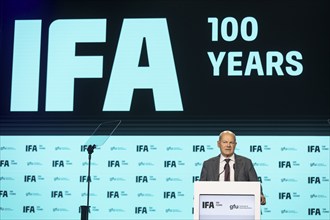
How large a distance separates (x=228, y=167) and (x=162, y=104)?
9.20 ft

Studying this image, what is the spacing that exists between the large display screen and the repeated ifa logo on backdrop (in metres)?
0.01

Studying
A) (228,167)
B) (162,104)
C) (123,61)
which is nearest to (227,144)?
(228,167)

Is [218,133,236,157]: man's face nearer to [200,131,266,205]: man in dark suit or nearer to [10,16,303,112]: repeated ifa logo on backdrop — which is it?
[200,131,266,205]: man in dark suit

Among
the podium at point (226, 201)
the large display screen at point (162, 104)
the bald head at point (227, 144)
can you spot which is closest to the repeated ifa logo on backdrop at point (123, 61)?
the large display screen at point (162, 104)

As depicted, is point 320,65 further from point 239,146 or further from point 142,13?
point 142,13

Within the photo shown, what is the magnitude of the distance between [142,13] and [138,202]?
2391 mm

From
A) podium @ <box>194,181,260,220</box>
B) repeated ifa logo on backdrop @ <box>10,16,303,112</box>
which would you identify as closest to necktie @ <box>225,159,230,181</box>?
podium @ <box>194,181,260,220</box>

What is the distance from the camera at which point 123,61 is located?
8.67 meters

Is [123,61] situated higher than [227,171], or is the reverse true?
[123,61]

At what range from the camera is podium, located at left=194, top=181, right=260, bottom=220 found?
4.75 meters

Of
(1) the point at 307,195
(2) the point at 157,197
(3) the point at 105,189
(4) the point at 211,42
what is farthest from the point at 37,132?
(1) the point at 307,195

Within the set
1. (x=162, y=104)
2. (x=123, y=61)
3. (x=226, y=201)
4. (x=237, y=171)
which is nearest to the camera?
(x=226, y=201)

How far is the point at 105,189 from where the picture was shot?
27.7ft

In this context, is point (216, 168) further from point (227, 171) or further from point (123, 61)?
point (123, 61)
